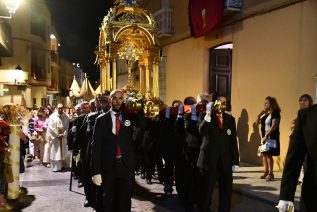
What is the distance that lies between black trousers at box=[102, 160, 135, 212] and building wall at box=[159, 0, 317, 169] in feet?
17.1

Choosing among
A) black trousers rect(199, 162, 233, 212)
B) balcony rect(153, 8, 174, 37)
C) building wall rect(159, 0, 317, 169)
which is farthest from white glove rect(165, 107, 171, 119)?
balcony rect(153, 8, 174, 37)

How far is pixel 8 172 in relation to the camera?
624 cm

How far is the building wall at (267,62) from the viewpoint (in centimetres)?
824

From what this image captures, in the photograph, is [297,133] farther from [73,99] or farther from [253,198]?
[73,99]

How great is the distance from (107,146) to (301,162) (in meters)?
2.71

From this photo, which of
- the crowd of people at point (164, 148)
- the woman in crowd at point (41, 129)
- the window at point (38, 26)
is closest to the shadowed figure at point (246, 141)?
the crowd of people at point (164, 148)

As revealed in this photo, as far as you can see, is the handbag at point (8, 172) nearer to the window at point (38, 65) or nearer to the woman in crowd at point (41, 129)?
the woman in crowd at point (41, 129)

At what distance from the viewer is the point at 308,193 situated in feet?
8.31

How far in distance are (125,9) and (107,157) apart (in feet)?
20.2

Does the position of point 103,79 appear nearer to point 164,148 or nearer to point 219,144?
point 164,148

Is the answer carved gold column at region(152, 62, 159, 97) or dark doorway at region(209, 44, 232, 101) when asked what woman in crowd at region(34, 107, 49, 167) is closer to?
carved gold column at region(152, 62, 159, 97)

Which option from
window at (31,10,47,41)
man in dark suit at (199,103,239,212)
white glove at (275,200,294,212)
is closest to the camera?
white glove at (275,200,294,212)

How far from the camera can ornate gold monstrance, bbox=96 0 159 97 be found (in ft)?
31.5

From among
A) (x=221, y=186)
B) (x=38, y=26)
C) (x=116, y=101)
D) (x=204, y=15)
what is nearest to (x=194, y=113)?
(x=221, y=186)
